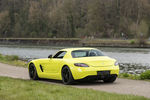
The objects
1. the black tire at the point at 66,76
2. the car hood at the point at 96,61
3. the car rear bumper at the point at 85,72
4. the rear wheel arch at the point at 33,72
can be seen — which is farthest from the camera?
the rear wheel arch at the point at 33,72

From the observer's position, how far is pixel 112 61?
1234 cm

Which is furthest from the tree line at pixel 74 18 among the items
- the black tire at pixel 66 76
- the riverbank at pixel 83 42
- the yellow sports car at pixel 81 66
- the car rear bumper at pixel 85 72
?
the car rear bumper at pixel 85 72

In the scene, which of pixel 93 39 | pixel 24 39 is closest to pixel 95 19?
pixel 93 39

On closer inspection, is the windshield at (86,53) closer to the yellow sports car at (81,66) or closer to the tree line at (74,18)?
the yellow sports car at (81,66)

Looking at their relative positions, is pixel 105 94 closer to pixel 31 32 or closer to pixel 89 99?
pixel 89 99

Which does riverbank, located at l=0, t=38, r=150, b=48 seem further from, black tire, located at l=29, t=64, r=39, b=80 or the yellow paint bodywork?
the yellow paint bodywork

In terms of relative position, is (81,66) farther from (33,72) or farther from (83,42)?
(83,42)

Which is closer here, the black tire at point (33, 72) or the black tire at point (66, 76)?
the black tire at point (66, 76)

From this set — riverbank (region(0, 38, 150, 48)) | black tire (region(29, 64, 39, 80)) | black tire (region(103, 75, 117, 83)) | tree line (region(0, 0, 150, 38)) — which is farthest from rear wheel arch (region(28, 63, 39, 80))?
riverbank (region(0, 38, 150, 48))

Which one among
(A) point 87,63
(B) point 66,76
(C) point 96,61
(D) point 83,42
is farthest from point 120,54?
(D) point 83,42

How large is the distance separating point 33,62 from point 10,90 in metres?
4.64

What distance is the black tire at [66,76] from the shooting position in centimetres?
1217

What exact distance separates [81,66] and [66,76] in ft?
2.67

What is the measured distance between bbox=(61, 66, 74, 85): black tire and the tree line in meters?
73.4
